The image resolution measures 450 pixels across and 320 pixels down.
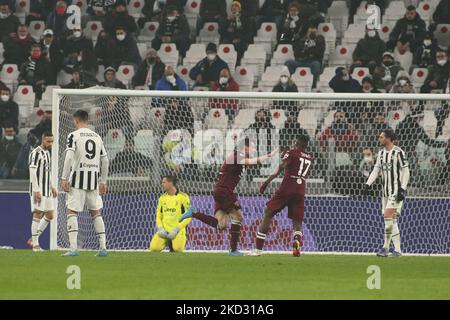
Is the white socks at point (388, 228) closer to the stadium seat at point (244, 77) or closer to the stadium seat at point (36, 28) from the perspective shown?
the stadium seat at point (244, 77)

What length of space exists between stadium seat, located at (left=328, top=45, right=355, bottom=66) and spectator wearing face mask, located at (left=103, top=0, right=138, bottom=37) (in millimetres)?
4230

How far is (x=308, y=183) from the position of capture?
69.2ft

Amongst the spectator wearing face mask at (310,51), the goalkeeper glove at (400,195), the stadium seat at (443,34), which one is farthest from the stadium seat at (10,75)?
the goalkeeper glove at (400,195)

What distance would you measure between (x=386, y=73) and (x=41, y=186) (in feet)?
27.2

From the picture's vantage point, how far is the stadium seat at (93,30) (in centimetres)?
2821

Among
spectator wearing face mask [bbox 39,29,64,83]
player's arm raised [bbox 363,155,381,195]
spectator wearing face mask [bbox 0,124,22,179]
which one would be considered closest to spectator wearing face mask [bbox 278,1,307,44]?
spectator wearing face mask [bbox 39,29,64,83]

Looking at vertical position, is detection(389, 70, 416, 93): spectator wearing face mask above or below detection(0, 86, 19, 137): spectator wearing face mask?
above

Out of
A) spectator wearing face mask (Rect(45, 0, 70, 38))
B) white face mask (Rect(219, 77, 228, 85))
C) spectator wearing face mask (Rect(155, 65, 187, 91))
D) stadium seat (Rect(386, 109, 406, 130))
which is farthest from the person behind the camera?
spectator wearing face mask (Rect(45, 0, 70, 38))

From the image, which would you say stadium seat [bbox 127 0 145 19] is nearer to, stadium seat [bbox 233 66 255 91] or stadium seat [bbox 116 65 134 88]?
stadium seat [bbox 116 65 134 88]

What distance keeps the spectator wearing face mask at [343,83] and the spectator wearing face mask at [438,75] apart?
1.33 meters

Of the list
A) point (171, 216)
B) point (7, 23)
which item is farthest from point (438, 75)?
point (7, 23)

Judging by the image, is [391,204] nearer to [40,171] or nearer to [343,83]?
[40,171]

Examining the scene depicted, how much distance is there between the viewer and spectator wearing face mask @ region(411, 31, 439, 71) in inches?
1024

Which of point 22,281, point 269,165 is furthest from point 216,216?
point 22,281
